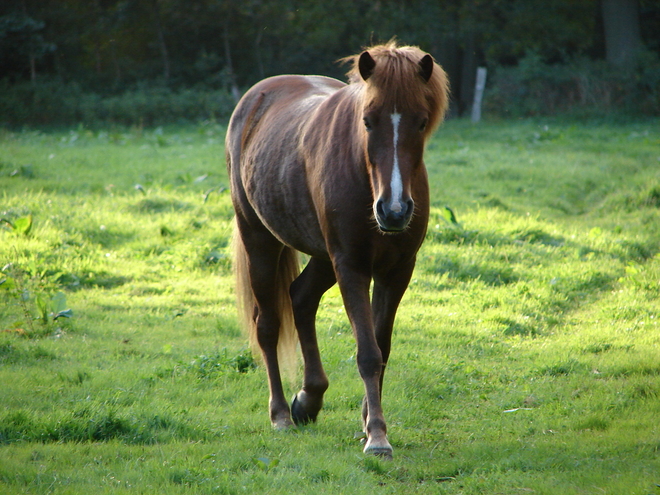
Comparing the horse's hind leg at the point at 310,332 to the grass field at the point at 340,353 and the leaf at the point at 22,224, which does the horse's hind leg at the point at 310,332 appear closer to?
the grass field at the point at 340,353

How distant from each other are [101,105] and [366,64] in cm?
2408

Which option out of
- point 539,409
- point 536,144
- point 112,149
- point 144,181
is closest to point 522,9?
point 536,144

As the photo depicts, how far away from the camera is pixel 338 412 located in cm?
452

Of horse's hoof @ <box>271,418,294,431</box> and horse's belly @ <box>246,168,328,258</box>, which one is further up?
horse's belly @ <box>246,168,328,258</box>

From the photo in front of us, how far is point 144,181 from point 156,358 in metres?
7.19

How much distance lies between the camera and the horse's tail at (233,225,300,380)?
4793mm

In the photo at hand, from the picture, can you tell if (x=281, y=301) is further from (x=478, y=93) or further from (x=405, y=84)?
(x=478, y=93)

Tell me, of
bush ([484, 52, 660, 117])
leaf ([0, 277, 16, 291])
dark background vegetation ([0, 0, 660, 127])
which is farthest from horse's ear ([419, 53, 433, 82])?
bush ([484, 52, 660, 117])

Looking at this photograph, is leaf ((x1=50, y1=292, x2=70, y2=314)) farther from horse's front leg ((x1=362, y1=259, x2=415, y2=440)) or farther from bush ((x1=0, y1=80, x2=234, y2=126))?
bush ((x1=0, y1=80, x2=234, y2=126))

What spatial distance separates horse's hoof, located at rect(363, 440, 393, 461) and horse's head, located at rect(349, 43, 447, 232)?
1.16 metres

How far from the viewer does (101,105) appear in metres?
25.4

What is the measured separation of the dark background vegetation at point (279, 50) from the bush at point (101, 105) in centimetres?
5

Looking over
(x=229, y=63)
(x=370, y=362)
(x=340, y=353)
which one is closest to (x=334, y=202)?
(x=370, y=362)

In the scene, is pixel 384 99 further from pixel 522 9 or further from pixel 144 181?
pixel 522 9
